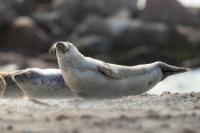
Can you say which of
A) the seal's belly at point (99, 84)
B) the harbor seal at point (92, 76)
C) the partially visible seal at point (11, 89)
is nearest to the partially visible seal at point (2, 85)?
the partially visible seal at point (11, 89)

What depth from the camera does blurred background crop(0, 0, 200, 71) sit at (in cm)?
3875

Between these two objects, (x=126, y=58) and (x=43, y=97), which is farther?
(x=126, y=58)

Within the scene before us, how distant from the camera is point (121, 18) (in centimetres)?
4506

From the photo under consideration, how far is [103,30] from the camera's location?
140 ft

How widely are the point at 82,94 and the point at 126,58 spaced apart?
2590 cm

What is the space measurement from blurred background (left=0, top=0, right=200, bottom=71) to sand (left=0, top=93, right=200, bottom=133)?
2350 centimetres

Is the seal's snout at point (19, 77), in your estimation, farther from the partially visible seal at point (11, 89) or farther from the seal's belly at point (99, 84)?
the seal's belly at point (99, 84)

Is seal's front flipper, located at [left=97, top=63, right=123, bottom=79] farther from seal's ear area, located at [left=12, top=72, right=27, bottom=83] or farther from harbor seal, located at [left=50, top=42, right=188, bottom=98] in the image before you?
seal's ear area, located at [left=12, top=72, right=27, bottom=83]

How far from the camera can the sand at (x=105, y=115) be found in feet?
29.5

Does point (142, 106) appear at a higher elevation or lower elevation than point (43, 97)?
lower

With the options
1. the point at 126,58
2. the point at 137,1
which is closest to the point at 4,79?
the point at 126,58

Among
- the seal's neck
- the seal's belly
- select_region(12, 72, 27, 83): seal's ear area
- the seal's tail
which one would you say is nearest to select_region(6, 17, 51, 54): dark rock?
select_region(12, 72, 27, 83): seal's ear area

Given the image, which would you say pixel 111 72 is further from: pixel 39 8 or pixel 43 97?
pixel 39 8

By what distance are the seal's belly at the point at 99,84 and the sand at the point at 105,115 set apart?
0.19 meters
